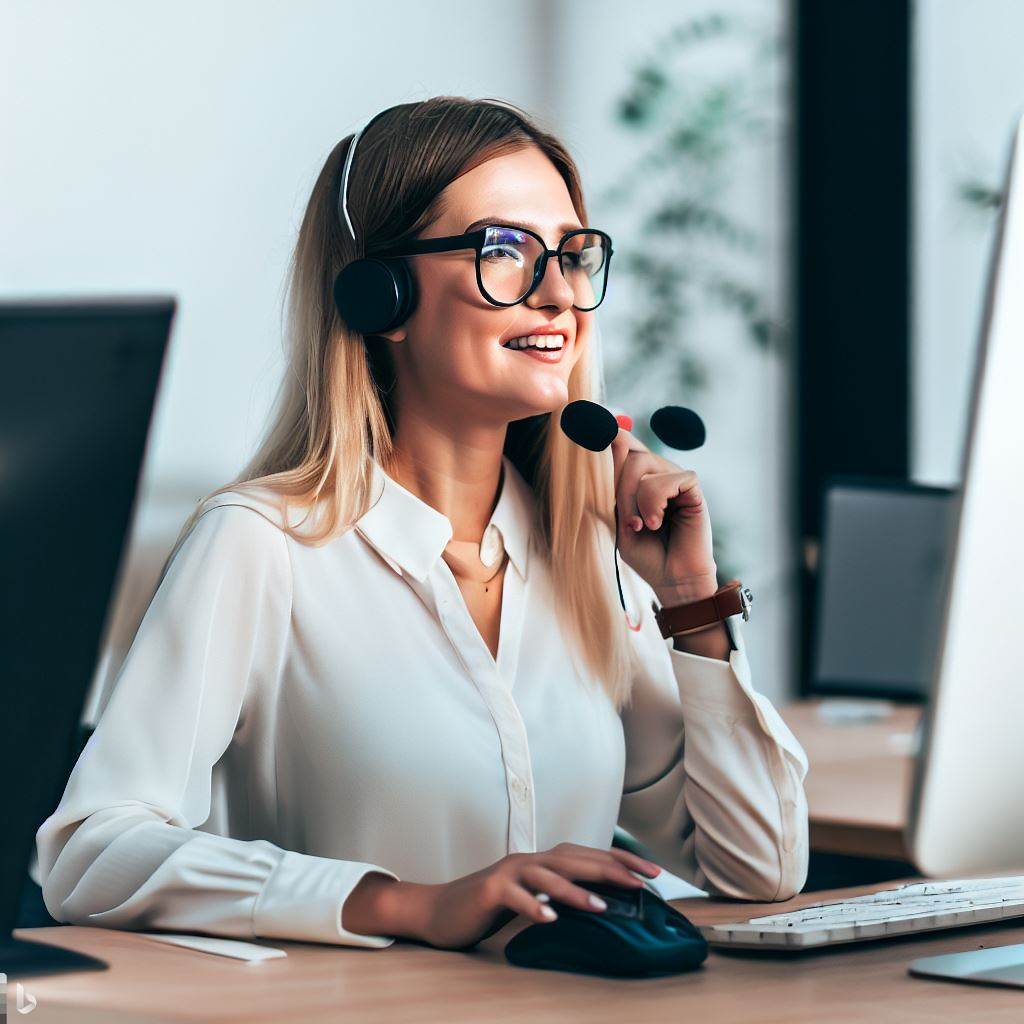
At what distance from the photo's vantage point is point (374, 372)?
140 cm

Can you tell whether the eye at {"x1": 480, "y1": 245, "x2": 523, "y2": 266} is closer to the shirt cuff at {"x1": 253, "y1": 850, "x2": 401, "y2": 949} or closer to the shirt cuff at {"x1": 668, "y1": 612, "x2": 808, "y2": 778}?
the shirt cuff at {"x1": 668, "y1": 612, "x2": 808, "y2": 778}

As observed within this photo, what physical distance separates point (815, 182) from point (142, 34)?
2.02 meters

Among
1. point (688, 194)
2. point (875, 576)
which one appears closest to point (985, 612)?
point (875, 576)

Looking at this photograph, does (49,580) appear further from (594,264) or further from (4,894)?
(594,264)

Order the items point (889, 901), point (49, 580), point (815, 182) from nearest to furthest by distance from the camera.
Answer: point (49, 580)
point (889, 901)
point (815, 182)

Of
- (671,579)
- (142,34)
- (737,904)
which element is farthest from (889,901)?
(142,34)

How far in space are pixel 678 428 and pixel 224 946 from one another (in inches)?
24.3

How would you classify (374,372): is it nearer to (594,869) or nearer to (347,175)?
(347,175)

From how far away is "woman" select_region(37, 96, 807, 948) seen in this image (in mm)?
1224

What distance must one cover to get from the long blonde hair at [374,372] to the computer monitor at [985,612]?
0.66 meters

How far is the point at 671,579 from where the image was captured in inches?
52.7

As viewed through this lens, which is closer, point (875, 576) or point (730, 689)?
point (730, 689)

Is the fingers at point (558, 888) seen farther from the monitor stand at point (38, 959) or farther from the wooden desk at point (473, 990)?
the monitor stand at point (38, 959)

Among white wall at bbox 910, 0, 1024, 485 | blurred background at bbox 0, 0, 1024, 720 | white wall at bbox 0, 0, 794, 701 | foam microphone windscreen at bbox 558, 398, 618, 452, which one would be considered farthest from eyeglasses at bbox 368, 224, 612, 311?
white wall at bbox 910, 0, 1024, 485
